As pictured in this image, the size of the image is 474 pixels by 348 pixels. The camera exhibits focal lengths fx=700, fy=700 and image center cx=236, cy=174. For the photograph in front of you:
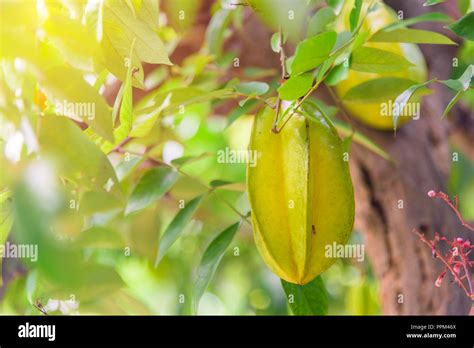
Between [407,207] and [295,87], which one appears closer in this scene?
[295,87]

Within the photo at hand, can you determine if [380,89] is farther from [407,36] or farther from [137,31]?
[137,31]

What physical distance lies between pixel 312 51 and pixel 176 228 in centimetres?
31

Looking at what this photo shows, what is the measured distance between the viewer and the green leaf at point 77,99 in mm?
635

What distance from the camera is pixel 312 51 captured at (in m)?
0.68

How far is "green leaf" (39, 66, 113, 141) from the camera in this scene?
63 cm

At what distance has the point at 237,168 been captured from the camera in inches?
70.4

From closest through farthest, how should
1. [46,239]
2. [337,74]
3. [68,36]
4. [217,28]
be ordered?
[46,239] < [68,36] < [337,74] < [217,28]

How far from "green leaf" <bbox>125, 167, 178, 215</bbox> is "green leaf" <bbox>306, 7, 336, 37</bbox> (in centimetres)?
27

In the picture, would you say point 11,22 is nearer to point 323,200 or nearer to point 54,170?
point 54,170

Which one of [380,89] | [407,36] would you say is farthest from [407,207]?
[407,36]

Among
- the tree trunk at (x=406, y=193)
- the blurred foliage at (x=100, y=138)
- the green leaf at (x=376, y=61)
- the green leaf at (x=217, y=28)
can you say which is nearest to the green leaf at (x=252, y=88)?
the blurred foliage at (x=100, y=138)

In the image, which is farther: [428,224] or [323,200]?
[428,224]
